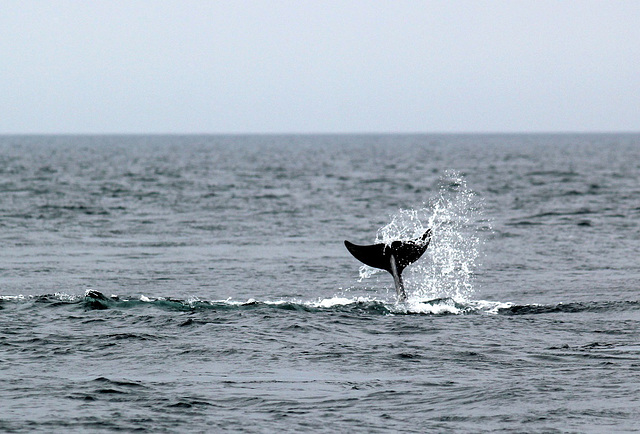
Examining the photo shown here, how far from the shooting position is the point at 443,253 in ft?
93.2

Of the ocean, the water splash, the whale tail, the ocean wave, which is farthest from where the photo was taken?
the water splash

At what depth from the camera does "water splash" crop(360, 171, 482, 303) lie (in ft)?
64.4

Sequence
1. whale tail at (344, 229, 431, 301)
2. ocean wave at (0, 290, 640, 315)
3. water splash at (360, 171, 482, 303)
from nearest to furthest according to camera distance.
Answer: ocean wave at (0, 290, 640, 315)
whale tail at (344, 229, 431, 301)
water splash at (360, 171, 482, 303)

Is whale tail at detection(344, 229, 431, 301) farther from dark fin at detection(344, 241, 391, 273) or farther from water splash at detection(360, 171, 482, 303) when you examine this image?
water splash at detection(360, 171, 482, 303)

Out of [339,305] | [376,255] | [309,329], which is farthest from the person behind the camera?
[339,305]

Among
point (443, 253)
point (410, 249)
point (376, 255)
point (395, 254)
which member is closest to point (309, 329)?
point (376, 255)

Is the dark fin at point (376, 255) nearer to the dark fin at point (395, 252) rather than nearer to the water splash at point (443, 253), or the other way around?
the dark fin at point (395, 252)

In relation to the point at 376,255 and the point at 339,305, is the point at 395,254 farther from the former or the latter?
the point at 339,305

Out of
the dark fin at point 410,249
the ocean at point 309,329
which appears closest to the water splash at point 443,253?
the ocean at point 309,329

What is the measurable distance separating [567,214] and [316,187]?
18.9 meters

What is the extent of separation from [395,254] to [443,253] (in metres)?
12.0

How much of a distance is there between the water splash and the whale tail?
163 mm

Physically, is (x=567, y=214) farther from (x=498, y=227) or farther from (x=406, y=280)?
(x=406, y=280)

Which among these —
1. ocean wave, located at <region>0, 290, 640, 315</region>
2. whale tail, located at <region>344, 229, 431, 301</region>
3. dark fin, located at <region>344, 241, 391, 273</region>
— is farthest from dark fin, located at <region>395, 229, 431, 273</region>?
ocean wave, located at <region>0, 290, 640, 315</region>
